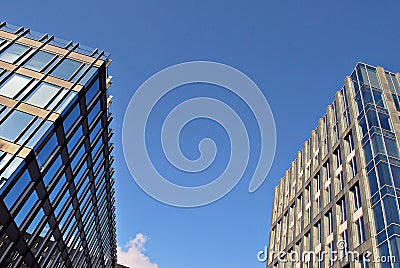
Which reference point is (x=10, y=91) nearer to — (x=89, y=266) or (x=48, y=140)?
(x=48, y=140)

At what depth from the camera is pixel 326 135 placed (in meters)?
40.5

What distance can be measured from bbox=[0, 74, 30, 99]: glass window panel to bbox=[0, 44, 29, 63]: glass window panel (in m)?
2.06

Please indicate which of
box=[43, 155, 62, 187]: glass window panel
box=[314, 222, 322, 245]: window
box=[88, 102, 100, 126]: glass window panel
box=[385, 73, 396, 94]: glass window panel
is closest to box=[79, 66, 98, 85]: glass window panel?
box=[88, 102, 100, 126]: glass window panel

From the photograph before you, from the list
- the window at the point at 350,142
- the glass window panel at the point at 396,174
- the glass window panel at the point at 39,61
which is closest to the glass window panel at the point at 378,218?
→ the glass window panel at the point at 396,174

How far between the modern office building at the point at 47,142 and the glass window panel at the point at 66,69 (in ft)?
0.23

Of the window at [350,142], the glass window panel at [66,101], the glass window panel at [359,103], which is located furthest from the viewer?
the glass window panel at [359,103]

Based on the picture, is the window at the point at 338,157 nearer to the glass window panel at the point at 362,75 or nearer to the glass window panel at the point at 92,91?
the glass window panel at the point at 362,75

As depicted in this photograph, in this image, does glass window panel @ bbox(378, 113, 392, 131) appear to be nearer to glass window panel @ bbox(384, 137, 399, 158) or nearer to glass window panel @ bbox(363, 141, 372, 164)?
glass window panel @ bbox(384, 137, 399, 158)

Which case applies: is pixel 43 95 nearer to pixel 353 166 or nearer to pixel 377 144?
pixel 377 144

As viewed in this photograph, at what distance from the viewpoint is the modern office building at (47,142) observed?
20.2 meters

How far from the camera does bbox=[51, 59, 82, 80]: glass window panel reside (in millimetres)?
25297

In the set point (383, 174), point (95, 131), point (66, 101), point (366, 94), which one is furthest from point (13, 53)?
point (366, 94)

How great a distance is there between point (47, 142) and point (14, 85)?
4911mm

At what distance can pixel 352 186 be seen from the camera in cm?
2878
